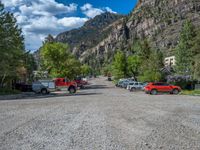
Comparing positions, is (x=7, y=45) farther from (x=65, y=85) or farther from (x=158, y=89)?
(x=158, y=89)

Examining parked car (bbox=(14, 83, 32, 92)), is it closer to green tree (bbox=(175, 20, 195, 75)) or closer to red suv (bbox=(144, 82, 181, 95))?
red suv (bbox=(144, 82, 181, 95))

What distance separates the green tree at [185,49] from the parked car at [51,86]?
3209cm

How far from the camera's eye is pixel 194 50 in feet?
196

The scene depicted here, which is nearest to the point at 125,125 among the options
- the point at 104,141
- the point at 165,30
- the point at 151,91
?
the point at 104,141

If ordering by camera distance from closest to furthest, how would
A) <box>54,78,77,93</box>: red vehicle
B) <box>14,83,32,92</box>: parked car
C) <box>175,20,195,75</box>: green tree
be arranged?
<box>54,78,77,93</box>: red vehicle → <box>14,83,32,92</box>: parked car → <box>175,20,195,75</box>: green tree

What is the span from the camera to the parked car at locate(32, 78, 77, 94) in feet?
137

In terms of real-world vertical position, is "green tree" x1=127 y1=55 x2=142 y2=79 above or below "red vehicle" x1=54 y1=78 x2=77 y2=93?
above

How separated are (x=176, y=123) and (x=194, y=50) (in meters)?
50.1

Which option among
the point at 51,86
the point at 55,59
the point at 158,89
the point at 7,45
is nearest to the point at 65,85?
the point at 51,86

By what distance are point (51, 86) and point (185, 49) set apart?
3780 cm

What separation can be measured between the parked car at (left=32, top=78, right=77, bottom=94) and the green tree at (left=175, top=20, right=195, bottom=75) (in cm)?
3209

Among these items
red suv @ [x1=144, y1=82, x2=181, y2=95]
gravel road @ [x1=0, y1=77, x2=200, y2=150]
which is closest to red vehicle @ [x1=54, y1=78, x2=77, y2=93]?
red suv @ [x1=144, y1=82, x2=181, y2=95]

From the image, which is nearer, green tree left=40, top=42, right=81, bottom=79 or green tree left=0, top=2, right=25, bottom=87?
green tree left=0, top=2, right=25, bottom=87

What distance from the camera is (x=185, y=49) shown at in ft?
221
